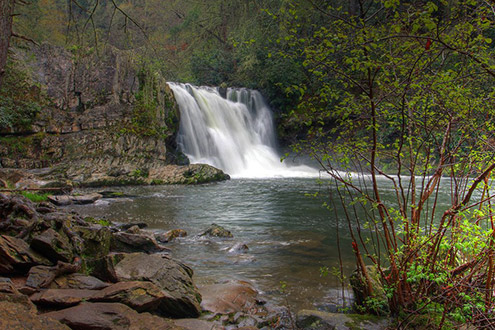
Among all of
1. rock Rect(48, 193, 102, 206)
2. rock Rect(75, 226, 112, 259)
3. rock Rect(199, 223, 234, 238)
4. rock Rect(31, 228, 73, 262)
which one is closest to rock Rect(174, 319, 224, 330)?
rock Rect(31, 228, 73, 262)

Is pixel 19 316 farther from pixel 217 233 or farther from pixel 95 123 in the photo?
pixel 95 123

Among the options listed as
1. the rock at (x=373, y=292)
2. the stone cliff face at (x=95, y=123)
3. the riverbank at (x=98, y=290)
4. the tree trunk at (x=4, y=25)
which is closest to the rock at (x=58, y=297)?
the riverbank at (x=98, y=290)

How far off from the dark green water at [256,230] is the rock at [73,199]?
0.42 metres

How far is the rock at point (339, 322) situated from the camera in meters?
3.37

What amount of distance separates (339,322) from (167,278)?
195cm

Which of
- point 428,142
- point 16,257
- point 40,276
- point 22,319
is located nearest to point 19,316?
point 22,319

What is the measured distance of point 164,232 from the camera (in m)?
7.71

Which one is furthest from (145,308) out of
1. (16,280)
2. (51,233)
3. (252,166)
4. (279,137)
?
(279,137)

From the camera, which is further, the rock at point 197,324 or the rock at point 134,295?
the rock at point 197,324

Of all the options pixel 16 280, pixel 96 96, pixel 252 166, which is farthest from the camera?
pixel 252 166

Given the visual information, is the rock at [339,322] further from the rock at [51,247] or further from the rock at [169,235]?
the rock at [169,235]

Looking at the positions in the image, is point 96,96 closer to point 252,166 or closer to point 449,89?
point 252,166

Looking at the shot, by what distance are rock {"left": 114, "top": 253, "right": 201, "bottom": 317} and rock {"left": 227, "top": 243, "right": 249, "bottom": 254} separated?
2.00 meters

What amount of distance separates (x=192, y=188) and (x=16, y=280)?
462 inches
